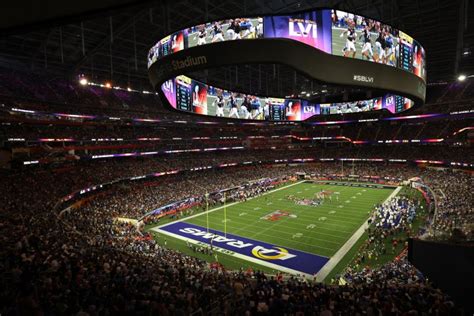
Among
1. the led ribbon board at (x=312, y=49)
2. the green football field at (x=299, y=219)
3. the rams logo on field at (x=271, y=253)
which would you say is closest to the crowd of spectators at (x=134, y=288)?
the rams logo on field at (x=271, y=253)

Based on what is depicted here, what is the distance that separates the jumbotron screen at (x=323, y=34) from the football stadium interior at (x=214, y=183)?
5 cm

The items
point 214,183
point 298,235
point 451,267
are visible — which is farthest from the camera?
point 214,183

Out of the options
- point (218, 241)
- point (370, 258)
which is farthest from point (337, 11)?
point (218, 241)

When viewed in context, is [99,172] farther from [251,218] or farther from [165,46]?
[165,46]

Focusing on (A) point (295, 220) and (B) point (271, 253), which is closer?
(B) point (271, 253)

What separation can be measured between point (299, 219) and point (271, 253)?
956 centimetres

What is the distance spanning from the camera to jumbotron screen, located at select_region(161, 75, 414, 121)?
15.2 m

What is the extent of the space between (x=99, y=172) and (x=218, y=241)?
21199 mm

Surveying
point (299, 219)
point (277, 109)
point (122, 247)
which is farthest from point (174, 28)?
point (299, 219)

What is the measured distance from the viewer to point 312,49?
22.6ft

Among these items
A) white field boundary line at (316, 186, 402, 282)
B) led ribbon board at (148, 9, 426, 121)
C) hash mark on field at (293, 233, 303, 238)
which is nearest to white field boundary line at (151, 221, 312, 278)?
white field boundary line at (316, 186, 402, 282)

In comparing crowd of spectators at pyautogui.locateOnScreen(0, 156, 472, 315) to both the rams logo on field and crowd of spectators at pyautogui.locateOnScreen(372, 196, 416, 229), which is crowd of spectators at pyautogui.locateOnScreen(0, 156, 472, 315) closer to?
the rams logo on field

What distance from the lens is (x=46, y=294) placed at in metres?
7.39

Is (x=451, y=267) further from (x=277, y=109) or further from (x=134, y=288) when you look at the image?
(x=277, y=109)
